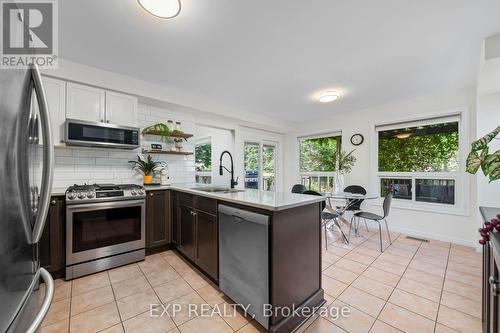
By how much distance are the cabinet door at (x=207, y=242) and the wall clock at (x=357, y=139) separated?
3.62 metres

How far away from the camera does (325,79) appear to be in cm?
285

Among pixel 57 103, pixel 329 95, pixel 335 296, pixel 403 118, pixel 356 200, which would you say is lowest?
pixel 335 296

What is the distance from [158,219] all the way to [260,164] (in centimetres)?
308

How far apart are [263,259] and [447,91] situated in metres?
4.02

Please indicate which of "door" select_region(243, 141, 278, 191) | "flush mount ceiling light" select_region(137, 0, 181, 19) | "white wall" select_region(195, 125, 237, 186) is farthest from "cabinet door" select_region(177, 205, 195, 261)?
"door" select_region(243, 141, 278, 191)

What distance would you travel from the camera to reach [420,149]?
3.65 meters

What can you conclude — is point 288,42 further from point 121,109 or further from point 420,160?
point 420,160

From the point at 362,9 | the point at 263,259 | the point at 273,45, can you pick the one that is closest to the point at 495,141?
the point at 362,9

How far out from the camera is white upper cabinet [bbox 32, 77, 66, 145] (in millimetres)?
2289

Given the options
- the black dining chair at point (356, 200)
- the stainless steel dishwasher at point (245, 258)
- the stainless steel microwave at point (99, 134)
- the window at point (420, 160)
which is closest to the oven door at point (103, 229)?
the stainless steel microwave at point (99, 134)

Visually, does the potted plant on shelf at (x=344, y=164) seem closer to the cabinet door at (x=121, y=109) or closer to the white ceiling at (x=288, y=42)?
the white ceiling at (x=288, y=42)

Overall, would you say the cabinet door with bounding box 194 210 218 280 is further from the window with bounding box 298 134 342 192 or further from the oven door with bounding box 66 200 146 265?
the window with bounding box 298 134 342 192

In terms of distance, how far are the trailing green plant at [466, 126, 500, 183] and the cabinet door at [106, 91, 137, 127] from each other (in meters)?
3.74

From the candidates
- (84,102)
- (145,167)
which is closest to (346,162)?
(145,167)
